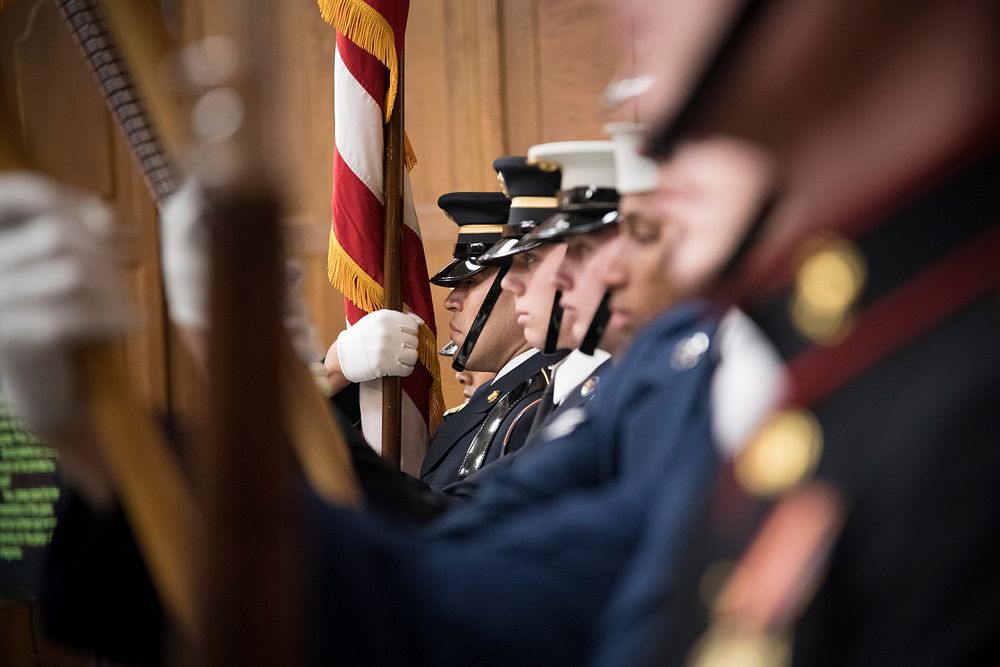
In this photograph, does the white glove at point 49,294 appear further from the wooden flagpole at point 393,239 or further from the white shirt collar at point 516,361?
the white shirt collar at point 516,361

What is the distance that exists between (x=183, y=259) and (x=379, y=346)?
2.01 metres

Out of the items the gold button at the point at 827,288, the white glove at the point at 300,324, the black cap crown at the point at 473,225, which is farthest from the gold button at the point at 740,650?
the black cap crown at the point at 473,225

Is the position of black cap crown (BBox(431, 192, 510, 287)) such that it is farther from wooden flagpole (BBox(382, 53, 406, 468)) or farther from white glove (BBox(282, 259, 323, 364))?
white glove (BBox(282, 259, 323, 364))

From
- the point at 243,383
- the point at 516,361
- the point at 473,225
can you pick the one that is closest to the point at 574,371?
the point at 516,361

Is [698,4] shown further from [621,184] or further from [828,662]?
[621,184]

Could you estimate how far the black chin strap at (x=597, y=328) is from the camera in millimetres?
1988

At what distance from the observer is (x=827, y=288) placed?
535mm

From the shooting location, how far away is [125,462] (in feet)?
1.98

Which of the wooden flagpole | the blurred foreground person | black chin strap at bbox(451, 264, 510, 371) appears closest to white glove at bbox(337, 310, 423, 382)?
the wooden flagpole

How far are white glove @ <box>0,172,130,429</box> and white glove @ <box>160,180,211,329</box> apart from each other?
0.06 m

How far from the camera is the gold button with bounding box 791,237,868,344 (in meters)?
0.53

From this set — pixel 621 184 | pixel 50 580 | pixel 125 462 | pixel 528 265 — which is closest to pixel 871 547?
pixel 125 462

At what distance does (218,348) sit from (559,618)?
453 millimetres

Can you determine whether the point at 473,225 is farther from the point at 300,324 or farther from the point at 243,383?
the point at 243,383
